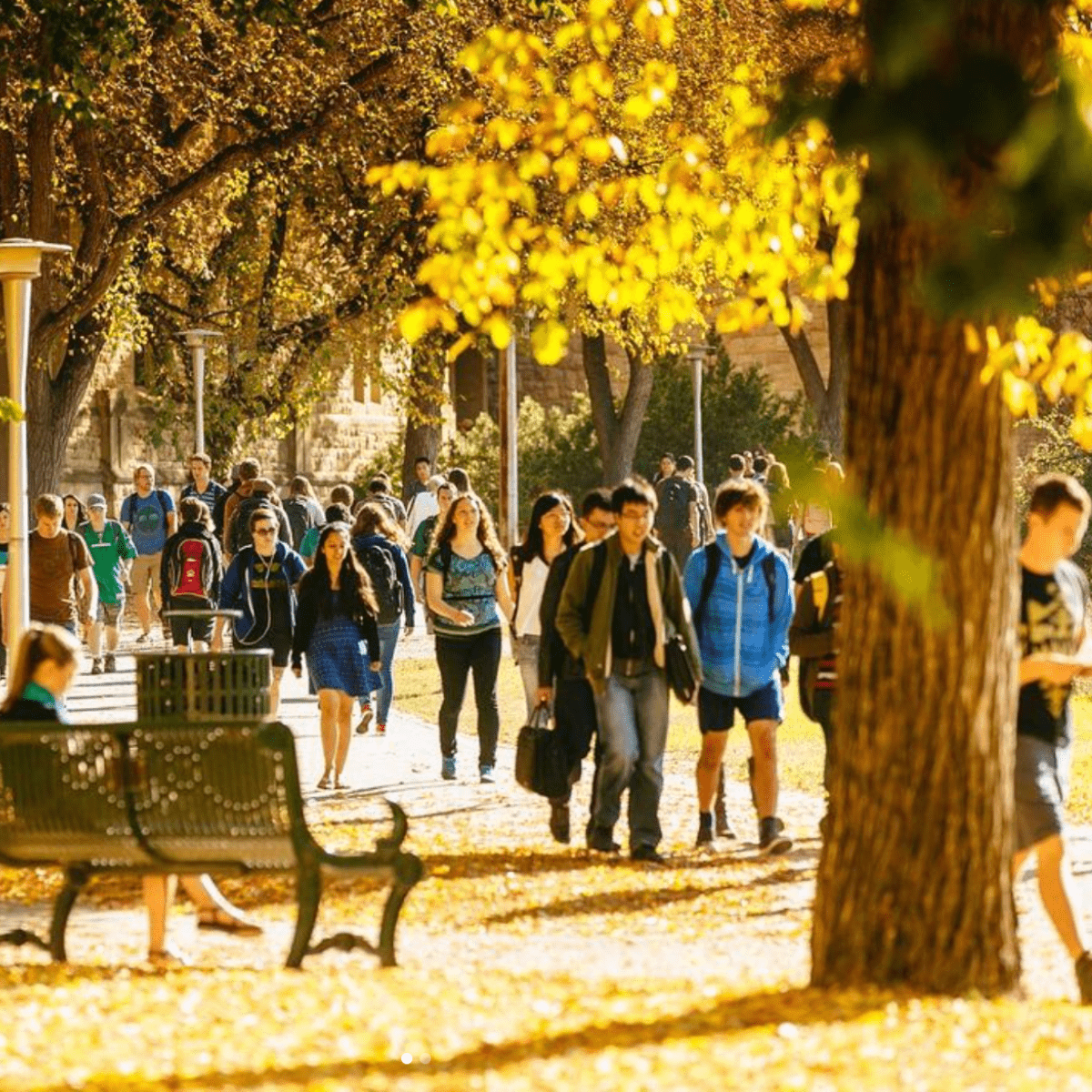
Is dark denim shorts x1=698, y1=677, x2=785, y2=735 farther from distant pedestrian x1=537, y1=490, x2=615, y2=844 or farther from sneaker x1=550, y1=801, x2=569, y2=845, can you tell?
sneaker x1=550, y1=801, x2=569, y2=845

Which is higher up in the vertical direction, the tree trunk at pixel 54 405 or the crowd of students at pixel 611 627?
the tree trunk at pixel 54 405

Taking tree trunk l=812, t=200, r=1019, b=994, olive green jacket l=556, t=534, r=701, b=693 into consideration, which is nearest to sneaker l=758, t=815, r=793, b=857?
olive green jacket l=556, t=534, r=701, b=693

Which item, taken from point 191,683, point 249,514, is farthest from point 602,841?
point 249,514

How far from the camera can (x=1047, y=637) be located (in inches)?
337

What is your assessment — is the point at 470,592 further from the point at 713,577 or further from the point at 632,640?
the point at 632,640

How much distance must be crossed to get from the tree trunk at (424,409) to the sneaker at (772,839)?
79.1ft

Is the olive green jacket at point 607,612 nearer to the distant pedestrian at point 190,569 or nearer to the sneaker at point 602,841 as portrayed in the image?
the sneaker at point 602,841

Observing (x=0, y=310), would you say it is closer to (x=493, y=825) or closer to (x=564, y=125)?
(x=493, y=825)

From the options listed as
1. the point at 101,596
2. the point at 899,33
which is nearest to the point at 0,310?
the point at 101,596

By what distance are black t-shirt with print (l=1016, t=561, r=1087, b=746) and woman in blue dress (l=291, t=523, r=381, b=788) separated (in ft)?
22.7

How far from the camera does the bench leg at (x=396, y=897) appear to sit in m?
8.46

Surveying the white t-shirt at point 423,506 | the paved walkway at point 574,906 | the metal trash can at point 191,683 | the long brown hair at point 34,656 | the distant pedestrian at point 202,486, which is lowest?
the paved walkway at point 574,906

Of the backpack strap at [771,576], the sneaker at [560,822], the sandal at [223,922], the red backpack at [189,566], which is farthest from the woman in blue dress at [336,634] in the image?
the red backpack at [189,566]

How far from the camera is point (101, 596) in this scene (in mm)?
25969
